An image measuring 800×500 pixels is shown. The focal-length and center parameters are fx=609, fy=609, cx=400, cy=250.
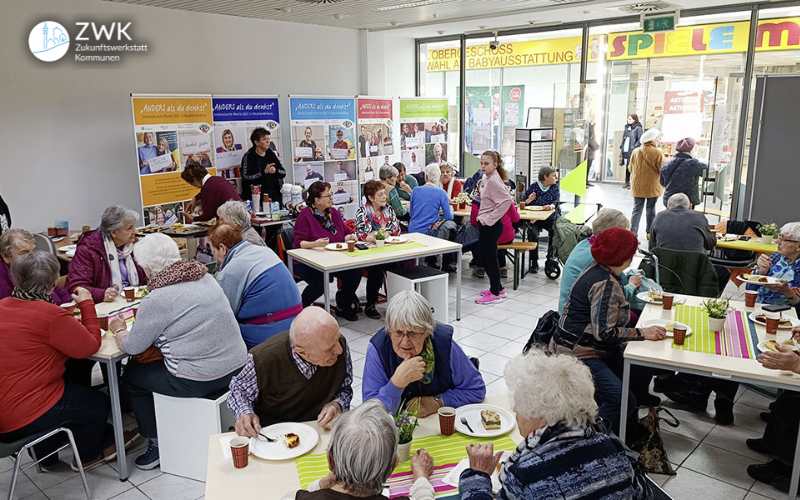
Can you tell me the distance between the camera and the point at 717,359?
318cm

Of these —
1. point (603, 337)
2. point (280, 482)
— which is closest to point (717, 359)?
point (603, 337)

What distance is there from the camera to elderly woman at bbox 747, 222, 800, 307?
4.21 m

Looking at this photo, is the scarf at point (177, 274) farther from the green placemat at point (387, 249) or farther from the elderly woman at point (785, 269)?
the elderly woman at point (785, 269)

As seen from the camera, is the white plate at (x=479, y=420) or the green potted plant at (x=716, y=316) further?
the green potted plant at (x=716, y=316)

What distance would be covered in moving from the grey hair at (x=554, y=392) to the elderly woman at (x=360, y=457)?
0.44 meters

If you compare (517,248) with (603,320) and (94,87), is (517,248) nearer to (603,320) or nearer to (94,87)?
(603,320)

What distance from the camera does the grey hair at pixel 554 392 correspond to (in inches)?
75.1

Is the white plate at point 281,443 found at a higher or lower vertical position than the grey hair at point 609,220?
lower

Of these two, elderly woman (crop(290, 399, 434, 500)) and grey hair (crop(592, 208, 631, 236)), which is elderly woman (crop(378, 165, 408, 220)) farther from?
elderly woman (crop(290, 399, 434, 500))

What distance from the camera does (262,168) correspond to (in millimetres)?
8375

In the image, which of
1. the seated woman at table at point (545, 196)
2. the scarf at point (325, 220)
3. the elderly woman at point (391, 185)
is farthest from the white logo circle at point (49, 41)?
the seated woman at table at point (545, 196)

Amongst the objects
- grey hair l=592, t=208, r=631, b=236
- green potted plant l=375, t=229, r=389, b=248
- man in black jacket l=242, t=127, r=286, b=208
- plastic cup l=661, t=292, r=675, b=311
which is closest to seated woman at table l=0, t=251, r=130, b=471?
green potted plant l=375, t=229, r=389, b=248

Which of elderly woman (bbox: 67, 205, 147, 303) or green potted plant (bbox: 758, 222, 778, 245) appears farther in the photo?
green potted plant (bbox: 758, 222, 778, 245)

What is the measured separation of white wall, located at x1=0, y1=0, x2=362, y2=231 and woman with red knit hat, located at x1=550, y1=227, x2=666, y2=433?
623 centimetres
